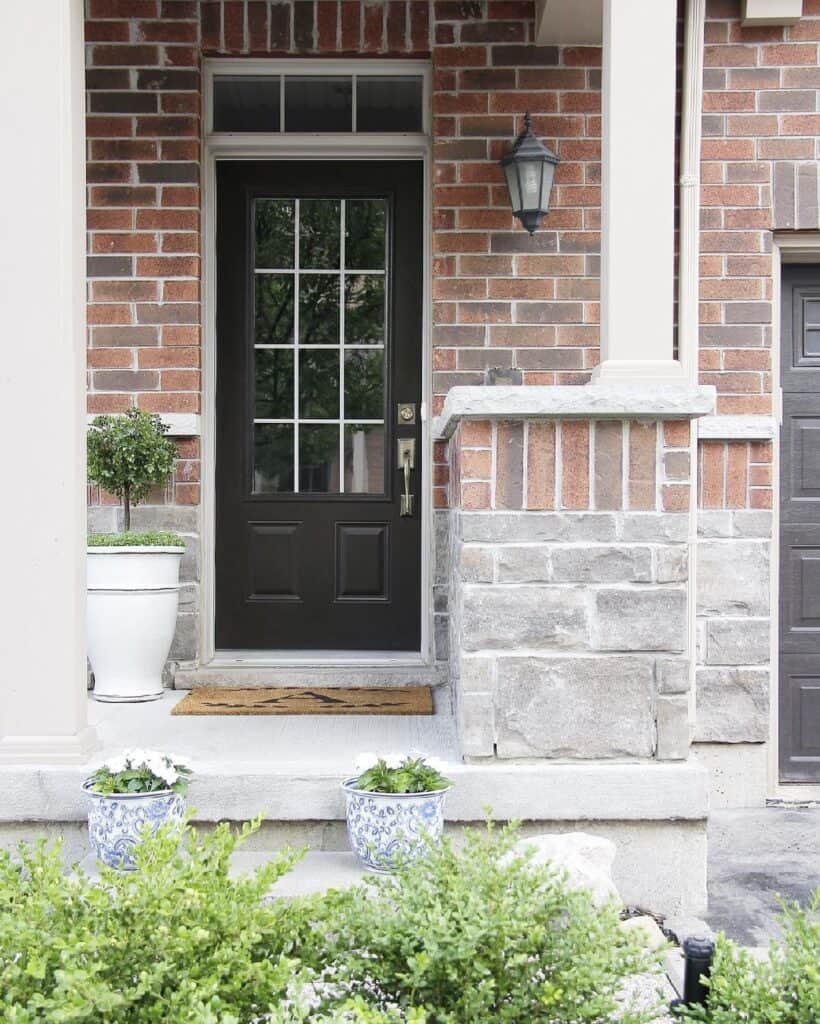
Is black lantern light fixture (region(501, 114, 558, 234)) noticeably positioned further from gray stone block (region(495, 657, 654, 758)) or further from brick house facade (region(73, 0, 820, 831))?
gray stone block (region(495, 657, 654, 758))

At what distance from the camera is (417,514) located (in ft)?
16.4

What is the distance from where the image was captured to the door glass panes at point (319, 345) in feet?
16.4

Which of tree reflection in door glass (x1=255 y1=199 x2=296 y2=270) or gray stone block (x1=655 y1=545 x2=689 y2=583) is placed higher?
tree reflection in door glass (x1=255 y1=199 x2=296 y2=270)

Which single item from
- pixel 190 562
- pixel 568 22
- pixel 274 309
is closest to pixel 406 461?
pixel 274 309

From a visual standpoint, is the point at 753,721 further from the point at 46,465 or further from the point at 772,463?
the point at 46,465

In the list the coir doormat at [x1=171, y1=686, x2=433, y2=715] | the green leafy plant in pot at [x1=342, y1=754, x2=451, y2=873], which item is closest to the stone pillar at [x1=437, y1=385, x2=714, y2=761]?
the green leafy plant in pot at [x1=342, y1=754, x2=451, y2=873]

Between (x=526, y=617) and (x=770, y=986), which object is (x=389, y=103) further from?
(x=770, y=986)

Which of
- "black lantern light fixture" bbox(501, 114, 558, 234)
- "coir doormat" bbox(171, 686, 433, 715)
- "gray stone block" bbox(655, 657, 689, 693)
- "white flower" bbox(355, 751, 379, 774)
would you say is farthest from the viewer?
"black lantern light fixture" bbox(501, 114, 558, 234)

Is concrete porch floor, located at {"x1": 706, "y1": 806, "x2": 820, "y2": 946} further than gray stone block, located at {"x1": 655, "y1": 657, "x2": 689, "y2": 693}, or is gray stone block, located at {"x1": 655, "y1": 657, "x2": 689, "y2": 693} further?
concrete porch floor, located at {"x1": 706, "y1": 806, "x2": 820, "y2": 946}

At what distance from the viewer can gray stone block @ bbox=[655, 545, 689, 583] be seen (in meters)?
3.22

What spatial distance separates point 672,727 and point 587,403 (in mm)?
966

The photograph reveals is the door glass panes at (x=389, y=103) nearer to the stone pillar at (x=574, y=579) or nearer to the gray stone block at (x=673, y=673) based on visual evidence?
the stone pillar at (x=574, y=579)

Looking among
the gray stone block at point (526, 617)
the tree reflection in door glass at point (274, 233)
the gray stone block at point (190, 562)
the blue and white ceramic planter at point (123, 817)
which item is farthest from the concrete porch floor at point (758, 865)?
the tree reflection in door glass at point (274, 233)

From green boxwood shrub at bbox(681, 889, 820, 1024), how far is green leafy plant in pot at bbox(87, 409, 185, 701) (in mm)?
2942
